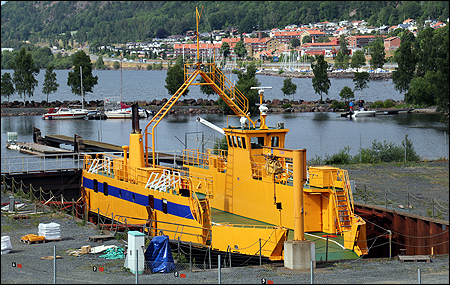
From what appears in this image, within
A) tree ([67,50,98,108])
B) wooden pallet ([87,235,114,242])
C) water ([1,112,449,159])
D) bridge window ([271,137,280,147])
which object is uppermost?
tree ([67,50,98,108])

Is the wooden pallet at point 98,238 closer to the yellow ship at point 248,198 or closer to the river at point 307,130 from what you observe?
the yellow ship at point 248,198

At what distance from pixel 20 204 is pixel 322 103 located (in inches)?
3595

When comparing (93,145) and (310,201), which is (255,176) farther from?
(93,145)

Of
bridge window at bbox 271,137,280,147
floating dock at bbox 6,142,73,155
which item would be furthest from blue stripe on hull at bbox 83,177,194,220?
floating dock at bbox 6,142,73,155

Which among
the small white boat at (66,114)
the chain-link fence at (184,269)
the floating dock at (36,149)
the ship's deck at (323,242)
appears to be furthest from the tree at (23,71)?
the ship's deck at (323,242)

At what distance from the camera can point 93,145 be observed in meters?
54.8

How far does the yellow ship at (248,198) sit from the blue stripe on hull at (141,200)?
5 cm

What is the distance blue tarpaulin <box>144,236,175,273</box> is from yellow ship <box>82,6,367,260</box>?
51.6 inches

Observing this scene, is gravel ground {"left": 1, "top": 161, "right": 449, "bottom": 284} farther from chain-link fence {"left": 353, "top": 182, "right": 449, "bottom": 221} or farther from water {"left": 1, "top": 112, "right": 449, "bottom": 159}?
water {"left": 1, "top": 112, "right": 449, "bottom": 159}

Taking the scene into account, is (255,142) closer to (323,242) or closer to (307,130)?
(323,242)

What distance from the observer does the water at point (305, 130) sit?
66812 millimetres

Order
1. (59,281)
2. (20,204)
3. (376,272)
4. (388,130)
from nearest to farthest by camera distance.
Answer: (59,281) → (376,272) → (20,204) → (388,130)

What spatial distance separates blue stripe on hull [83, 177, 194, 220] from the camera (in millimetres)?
23656

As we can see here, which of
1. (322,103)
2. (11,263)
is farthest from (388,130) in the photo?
(11,263)
